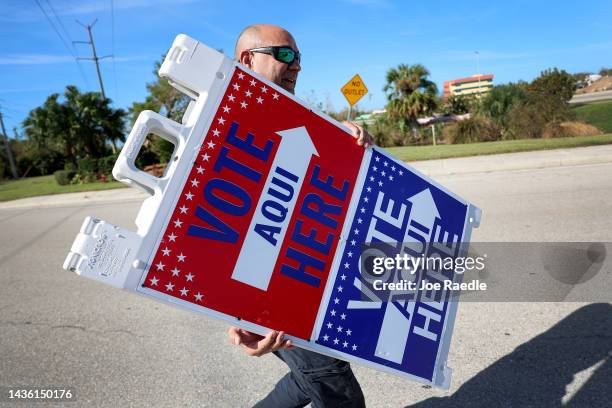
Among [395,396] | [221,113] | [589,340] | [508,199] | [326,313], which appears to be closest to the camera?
[221,113]

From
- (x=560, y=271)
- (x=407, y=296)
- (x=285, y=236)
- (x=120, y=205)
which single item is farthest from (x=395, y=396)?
(x=120, y=205)

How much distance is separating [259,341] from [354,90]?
10.1 meters

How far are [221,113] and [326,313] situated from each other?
904 millimetres

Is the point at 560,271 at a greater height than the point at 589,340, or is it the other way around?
the point at 560,271

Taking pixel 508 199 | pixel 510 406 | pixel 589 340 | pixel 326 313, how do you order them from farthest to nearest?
pixel 508 199
pixel 589 340
pixel 510 406
pixel 326 313

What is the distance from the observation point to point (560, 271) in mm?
4453

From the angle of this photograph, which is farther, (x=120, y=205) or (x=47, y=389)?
(x=120, y=205)

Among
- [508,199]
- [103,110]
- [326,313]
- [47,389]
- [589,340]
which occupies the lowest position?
[47,389]

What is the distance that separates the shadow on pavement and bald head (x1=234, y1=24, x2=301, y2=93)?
86.2 inches

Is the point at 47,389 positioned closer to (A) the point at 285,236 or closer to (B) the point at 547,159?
(A) the point at 285,236

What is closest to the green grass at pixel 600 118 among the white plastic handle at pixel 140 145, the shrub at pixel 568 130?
the shrub at pixel 568 130

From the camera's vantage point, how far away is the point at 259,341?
5.55ft

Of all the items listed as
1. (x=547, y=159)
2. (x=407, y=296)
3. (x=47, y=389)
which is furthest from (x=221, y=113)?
(x=547, y=159)

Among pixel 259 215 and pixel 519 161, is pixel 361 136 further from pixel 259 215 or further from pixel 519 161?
pixel 519 161
